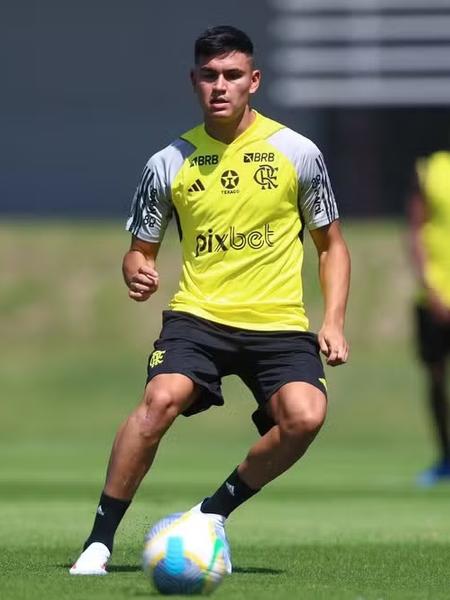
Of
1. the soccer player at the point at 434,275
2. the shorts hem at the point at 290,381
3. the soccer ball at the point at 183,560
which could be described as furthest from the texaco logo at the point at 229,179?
the soccer player at the point at 434,275

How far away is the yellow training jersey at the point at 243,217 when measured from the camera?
7953 mm

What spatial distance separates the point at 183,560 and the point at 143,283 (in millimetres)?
1345

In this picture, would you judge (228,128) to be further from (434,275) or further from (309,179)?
(434,275)

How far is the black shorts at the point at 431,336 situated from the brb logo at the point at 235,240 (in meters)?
6.64

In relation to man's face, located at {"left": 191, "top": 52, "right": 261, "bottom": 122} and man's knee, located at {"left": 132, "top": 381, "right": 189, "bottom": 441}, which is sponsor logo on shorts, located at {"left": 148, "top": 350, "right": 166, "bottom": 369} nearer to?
man's knee, located at {"left": 132, "top": 381, "right": 189, "bottom": 441}

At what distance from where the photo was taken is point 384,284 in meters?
24.6

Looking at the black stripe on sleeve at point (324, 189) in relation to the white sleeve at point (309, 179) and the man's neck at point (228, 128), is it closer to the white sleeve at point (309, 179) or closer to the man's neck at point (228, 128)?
the white sleeve at point (309, 179)

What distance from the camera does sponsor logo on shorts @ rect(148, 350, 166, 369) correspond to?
25.7 ft

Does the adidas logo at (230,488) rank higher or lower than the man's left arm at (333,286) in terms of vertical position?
lower

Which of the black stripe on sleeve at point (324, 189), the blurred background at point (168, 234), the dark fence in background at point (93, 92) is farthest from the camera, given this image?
the dark fence in background at point (93, 92)

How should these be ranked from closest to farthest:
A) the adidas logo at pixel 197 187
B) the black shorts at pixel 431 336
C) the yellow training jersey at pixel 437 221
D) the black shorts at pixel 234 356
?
the black shorts at pixel 234 356 → the adidas logo at pixel 197 187 → the yellow training jersey at pixel 437 221 → the black shorts at pixel 431 336

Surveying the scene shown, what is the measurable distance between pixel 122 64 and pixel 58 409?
12.4 m

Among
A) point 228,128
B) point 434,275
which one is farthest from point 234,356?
point 434,275

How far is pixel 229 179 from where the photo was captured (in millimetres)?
8000
